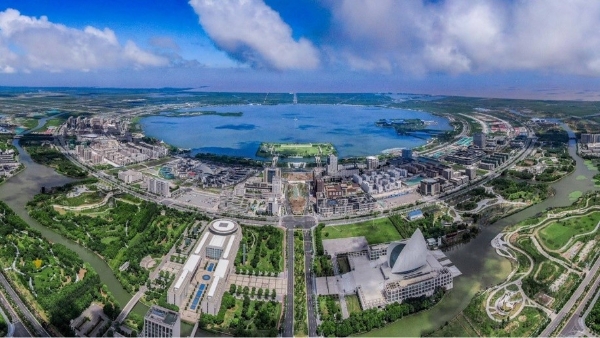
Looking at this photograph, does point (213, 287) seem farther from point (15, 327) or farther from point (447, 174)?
point (447, 174)

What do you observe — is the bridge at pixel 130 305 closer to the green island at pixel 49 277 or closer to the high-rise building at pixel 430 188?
the green island at pixel 49 277

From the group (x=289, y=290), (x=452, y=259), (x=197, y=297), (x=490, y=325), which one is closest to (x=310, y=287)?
(x=289, y=290)

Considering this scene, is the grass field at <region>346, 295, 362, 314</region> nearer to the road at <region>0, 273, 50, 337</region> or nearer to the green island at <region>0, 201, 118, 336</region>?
the green island at <region>0, 201, 118, 336</region>

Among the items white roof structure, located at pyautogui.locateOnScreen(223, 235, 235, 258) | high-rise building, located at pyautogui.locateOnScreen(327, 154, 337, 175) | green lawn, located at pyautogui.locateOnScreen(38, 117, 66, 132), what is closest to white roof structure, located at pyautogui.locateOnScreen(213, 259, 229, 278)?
white roof structure, located at pyautogui.locateOnScreen(223, 235, 235, 258)

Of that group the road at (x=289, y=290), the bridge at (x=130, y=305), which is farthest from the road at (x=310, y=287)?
the bridge at (x=130, y=305)

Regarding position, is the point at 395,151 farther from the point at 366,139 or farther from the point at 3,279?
the point at 3,279
